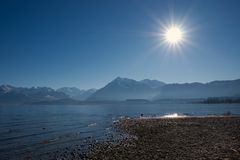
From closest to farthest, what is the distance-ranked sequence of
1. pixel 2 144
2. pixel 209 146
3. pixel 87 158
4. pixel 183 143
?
pixel 87 158 < pixel 209 146 < pixel 183 143 < pixel 2 144

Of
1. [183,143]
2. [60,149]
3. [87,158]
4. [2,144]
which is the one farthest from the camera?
[2,144]

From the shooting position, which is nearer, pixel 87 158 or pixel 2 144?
pixel 87 158

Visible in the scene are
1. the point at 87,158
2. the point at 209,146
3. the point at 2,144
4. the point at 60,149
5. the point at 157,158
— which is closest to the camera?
the point at 157,158

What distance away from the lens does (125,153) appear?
29141 mm

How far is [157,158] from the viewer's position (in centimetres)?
2536

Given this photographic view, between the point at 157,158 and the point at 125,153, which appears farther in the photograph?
the point at 125,153

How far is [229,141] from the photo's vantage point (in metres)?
34.0

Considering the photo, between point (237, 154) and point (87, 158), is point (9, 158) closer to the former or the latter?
point (87, 158)

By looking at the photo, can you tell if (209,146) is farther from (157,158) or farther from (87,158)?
(87,158)

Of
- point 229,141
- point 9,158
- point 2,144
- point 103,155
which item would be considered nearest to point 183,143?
point 229,141

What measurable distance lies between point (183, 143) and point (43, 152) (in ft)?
58.2

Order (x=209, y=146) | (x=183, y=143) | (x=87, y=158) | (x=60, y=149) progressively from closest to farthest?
(x=87, y=158) → (x=209, y=146) → (x=183, y=143) → (x=60, y=149)

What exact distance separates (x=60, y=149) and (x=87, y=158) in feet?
30.9

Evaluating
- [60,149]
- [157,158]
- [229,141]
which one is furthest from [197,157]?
[60,149]
